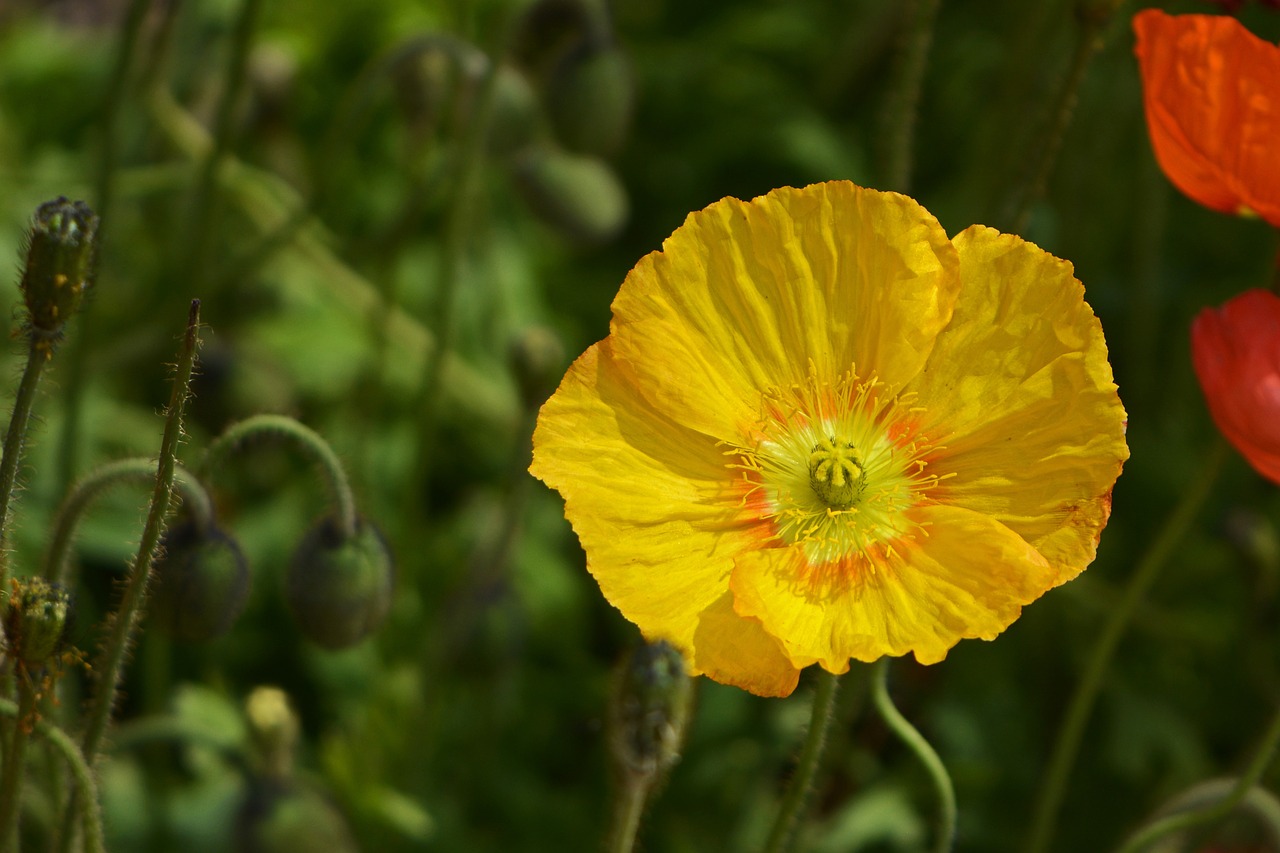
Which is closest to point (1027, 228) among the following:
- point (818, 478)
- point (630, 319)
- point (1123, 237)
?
point (818, 478)

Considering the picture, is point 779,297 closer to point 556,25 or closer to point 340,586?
point 340,586

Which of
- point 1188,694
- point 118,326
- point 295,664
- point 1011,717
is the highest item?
point 118,326

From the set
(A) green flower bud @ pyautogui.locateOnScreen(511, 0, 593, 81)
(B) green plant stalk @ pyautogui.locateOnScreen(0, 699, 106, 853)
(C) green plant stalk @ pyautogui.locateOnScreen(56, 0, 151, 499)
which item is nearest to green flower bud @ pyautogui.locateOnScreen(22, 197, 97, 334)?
(B) green plant stalk @ pyautogui.locateOnScreen(0, 699, 106, 853)

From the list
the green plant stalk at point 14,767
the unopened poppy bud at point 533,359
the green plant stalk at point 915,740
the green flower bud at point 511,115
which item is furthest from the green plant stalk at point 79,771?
the green flower bud at point 511,115

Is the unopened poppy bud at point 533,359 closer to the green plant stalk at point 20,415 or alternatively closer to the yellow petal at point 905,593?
the yellow petal at point 905,593

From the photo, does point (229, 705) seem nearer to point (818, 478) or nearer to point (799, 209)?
point (818, 478)

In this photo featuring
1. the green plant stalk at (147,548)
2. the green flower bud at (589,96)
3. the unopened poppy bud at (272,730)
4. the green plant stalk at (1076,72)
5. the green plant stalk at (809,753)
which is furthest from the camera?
the green flower bud at (589,96)
